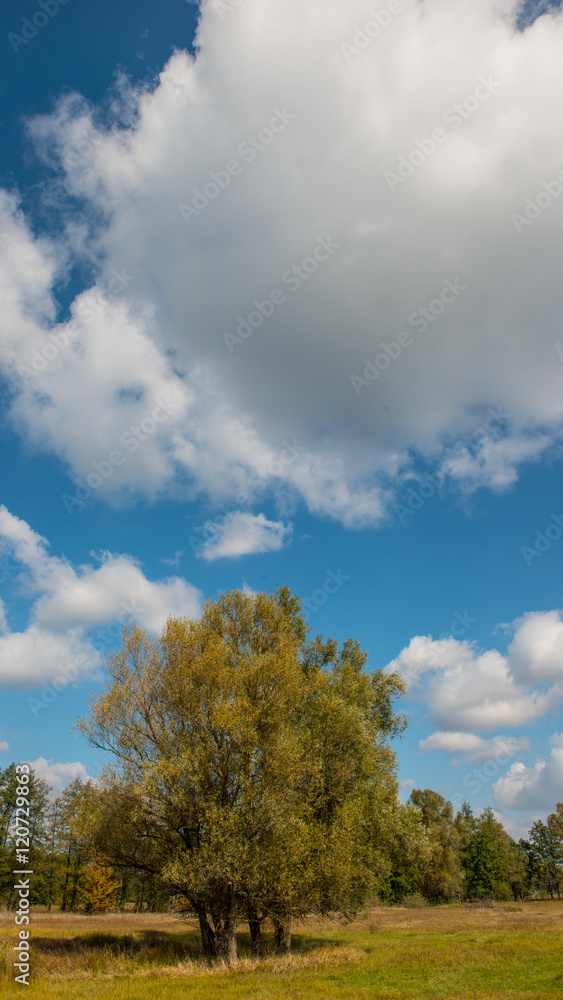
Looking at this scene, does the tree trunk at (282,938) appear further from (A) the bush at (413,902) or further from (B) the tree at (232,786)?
(A) the bush at (413,902)

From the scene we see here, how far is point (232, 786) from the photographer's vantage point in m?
25.2

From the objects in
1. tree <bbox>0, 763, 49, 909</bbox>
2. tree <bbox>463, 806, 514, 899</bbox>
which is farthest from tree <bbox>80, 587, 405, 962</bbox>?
tree <bbox>463, 806, 514, 899</bbox>

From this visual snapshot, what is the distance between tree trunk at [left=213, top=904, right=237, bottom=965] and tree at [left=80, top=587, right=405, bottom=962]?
6 centimetres

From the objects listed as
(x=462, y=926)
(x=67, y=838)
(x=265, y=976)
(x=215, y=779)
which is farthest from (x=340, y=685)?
(x=462, y=926)

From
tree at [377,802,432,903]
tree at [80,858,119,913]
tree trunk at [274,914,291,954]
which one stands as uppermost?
tree at [377,802,432,903]

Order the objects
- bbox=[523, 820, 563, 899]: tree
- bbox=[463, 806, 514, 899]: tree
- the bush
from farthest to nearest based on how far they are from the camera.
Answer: bbox=[523, 820, 563, 899]: tree, bbox=[463, 806, 514, 899]: tree, the bush

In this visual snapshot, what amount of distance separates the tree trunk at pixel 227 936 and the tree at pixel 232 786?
0.20 ft

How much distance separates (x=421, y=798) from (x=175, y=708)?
11202 cm

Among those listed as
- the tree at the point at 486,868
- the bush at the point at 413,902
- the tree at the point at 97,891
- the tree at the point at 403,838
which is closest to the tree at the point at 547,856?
the tree at the point at 486,868

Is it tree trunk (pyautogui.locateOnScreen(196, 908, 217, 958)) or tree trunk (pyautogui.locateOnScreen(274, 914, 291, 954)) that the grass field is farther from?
tree trunk (pyautogui.locateOnScreen(274, 914, 291, 954))

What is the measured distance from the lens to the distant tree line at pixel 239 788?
2352cm

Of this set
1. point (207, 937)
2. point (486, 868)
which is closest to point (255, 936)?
point (207, 937)

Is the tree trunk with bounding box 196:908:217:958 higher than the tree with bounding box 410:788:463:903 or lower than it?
higher

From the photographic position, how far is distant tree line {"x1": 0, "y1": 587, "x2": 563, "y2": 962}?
23.5m
